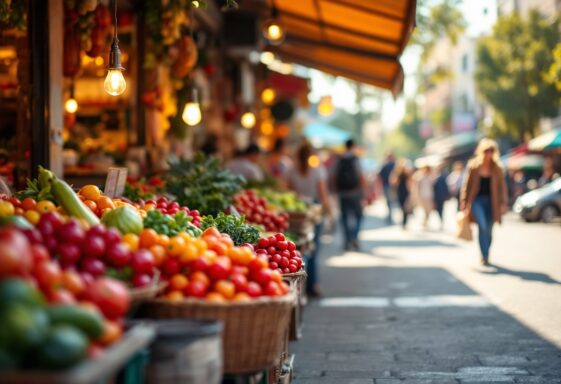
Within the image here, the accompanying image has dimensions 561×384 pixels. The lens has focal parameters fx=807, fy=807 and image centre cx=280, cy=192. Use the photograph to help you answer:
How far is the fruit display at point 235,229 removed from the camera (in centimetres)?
626

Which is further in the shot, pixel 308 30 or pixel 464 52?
pixel 464 52

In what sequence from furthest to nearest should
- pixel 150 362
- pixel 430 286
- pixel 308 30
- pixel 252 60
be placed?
1. pixel 252 60
2. pixel 308 30
3. pixel 430 286
4. pixel 150 362

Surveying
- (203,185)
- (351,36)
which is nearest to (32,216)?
(203,185)

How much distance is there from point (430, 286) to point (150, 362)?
8.23 metres

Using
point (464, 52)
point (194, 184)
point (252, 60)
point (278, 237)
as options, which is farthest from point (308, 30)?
point (464, 52)

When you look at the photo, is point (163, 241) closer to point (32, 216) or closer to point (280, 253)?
point (32, 216)

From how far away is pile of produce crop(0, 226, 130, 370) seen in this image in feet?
9.30

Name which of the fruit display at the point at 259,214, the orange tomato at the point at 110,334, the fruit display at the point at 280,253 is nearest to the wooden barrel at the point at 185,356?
the orange tomato at the point at 110,334

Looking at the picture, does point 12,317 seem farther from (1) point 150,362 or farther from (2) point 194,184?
(2) point 194,184

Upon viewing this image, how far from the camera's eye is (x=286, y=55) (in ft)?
60.8

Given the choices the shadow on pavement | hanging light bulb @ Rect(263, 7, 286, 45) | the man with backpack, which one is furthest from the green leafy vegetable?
the man with backpack

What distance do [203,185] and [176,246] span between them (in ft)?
12.8

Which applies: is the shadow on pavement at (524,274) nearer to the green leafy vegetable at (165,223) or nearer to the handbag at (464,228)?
the handbag at (464,228)

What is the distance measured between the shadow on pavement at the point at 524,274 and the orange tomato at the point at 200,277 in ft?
25.8
